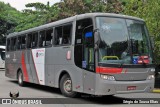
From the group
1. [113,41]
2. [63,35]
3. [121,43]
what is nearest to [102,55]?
[113,41]

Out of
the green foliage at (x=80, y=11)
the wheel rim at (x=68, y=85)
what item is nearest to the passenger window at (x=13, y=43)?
the green foliage at (x=80, y=11)

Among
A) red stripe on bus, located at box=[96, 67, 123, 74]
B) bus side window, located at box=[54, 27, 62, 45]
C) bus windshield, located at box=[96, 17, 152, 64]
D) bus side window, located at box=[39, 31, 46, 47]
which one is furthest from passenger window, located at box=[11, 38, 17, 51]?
red stripe on bus, located at box=[96, 67, 123, 74]

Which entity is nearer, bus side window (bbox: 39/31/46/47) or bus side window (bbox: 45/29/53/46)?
bus side window (bbox: 45/29/53/46)

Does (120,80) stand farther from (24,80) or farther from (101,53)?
(24,80)

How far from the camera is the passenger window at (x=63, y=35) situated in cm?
1425

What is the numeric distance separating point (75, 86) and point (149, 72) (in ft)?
9.00

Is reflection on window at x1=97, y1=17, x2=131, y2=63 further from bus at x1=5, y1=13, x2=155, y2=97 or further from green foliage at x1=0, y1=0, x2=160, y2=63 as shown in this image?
green foliage at x1=0, y1=0, x2=160, y2=63

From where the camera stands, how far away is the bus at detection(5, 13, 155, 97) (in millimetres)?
12086

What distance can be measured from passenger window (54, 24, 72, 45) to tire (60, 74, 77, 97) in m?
1.40

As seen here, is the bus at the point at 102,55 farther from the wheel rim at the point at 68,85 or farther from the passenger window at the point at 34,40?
the passenger window at the point at 34,40

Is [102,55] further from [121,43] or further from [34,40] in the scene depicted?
[34,40]

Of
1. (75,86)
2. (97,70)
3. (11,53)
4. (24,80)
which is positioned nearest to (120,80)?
(97,70)

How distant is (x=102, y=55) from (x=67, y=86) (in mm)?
2823

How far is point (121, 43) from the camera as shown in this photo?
1241cm
